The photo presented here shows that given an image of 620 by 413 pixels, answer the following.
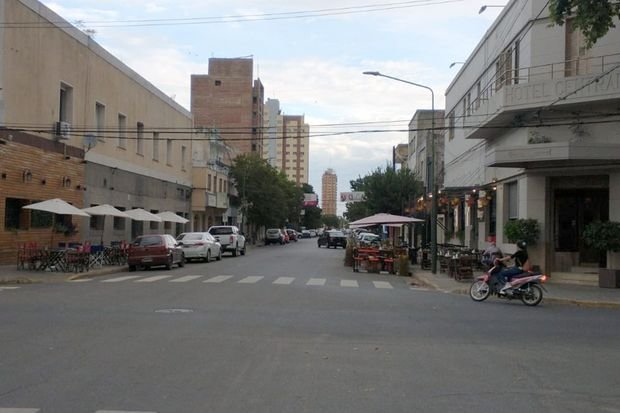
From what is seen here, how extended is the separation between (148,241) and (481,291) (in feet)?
50.4

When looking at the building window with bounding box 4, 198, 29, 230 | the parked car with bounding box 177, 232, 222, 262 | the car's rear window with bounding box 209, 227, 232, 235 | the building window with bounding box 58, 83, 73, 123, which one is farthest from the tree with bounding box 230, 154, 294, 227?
the building window with bounding box 4, 198, 29, 230

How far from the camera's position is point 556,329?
478 inches

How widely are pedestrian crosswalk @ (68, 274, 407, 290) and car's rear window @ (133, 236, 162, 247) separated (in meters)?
3.62

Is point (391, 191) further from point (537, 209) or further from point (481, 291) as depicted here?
point (481, 291)

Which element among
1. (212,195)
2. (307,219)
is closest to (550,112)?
(212,195)

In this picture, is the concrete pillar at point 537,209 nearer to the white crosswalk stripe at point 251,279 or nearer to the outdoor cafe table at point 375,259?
the outdoor cafe table at point 375,259

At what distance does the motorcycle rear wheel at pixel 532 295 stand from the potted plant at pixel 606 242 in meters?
5.90

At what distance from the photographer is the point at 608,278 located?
69.5 feet

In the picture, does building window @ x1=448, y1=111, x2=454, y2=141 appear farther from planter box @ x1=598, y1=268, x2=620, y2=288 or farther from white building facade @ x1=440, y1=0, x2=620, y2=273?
planter box @ x1=598, y1=268, x2=620, y2=288

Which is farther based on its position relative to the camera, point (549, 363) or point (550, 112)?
point (550, 112)

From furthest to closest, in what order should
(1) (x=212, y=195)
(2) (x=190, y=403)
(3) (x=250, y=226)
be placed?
(3) (x=250, y=226) < (1) (x=212, y=195) < (2) (x=190, y=403)

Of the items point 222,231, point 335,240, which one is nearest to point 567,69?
point 222,231

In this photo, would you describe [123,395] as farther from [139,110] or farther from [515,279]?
[139,110]

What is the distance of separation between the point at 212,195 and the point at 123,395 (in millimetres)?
52950
